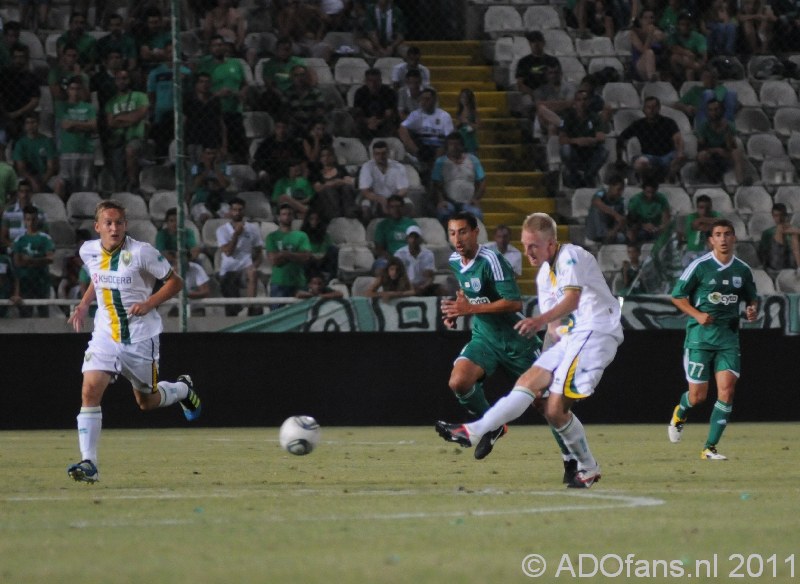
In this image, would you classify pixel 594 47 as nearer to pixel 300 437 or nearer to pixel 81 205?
pixel 81 205

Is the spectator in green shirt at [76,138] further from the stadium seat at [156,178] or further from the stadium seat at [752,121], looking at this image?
the stadium seat at [752,121]

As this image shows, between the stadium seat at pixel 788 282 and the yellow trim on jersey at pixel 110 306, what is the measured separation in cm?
970

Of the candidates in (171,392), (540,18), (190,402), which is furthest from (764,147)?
(171,392)

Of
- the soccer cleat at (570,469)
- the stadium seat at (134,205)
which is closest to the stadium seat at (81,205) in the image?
the stadium seat at (134,205)

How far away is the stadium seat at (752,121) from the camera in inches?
765

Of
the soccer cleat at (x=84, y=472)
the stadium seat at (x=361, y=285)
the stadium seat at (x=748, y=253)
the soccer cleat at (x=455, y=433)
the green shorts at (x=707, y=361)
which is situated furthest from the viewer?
the stadium seat at (x=748, y=253)

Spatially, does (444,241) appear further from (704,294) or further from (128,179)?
(704,294)

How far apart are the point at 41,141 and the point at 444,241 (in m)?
4.74

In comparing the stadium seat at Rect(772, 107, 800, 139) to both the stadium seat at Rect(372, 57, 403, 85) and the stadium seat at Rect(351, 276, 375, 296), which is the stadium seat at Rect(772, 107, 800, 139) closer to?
the stadium seat at Rect(372, 57, 403, 85)

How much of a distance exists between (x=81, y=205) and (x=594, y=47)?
744 cm

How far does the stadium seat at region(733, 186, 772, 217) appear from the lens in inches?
723

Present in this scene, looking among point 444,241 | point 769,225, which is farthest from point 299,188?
point 769,225

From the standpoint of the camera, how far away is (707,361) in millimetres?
12391

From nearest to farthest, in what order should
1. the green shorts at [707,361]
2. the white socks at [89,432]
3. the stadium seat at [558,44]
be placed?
the white socks at [89,432] < the green shorts at [707,361] < the stadium seat at [558,44]
